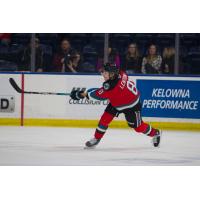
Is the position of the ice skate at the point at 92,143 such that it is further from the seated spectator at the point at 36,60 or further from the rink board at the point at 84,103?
the seated spectator at the point at 36,60

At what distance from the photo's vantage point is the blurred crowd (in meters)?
9.98

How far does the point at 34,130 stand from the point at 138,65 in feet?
7.07

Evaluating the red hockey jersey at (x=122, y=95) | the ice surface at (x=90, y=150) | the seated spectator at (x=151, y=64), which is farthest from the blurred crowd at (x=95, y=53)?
the red hockey jersey at (x=122, y=95)

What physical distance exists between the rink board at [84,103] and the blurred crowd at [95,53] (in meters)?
0.42

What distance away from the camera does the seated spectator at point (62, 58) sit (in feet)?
33.2

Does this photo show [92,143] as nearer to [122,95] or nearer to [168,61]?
[122,95]

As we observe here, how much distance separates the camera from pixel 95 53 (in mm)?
11133

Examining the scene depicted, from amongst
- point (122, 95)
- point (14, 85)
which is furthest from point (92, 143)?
point (14, 85)

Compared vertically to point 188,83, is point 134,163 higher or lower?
lower

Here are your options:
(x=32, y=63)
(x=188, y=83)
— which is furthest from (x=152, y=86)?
(x=32, y=63)

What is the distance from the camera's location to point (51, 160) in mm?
6445

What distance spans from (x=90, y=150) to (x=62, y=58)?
3.21 metres

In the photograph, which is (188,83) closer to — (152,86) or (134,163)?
(152,86)
